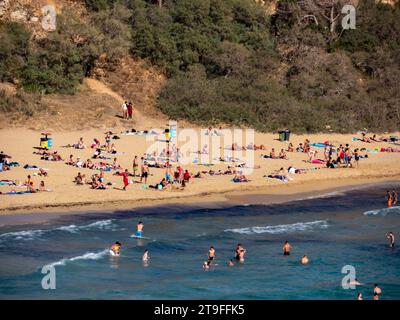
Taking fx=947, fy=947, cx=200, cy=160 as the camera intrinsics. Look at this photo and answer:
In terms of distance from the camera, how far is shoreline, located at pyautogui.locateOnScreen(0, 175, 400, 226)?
109ft

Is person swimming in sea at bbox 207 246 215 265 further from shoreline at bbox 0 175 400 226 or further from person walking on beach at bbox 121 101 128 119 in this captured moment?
person walking on beach at bbox 121 101 128 119

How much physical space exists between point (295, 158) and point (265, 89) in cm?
910

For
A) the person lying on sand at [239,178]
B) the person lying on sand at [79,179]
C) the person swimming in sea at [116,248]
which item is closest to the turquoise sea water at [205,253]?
the person swimming in sea at [116,248]

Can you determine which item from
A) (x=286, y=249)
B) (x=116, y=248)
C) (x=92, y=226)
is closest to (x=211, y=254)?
(x=286, y=249)

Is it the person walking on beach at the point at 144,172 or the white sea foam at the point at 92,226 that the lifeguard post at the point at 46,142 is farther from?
the white sea foam at the point at 92,226

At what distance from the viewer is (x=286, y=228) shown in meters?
34.1

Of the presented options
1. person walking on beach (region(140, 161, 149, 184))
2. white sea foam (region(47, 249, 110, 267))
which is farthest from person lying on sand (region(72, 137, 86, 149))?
white sea foam (region(47, 249, 110, 267))

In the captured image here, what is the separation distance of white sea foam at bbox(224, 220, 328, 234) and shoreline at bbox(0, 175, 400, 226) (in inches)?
114

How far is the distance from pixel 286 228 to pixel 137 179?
7113 mm

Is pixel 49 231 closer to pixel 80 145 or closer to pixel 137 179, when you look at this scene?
pixel 137 179

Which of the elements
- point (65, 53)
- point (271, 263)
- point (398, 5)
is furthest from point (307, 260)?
point (398, 5)

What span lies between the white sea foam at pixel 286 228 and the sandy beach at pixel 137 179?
381 cm

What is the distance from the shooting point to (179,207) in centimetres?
3581
